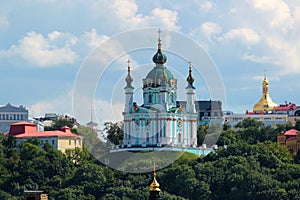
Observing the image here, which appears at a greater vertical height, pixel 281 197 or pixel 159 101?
pixel 159 101

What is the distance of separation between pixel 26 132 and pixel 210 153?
30.9 m

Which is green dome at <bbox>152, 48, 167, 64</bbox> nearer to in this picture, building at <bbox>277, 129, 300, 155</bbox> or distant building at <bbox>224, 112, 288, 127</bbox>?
building at <bbox>277, 129, 300, 155</bbox>

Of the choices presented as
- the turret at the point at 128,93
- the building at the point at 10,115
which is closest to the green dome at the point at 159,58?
the turret at the point at 128,93

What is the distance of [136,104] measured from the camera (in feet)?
454

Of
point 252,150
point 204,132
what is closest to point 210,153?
point 252,150

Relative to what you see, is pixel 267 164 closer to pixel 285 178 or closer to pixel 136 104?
pixel 285 178

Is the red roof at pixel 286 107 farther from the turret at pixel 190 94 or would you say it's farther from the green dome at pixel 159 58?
the green dome at pixel 159 58

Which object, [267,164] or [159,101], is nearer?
[267,164]

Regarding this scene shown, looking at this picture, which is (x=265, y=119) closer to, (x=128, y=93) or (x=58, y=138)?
(x=58, y=138)

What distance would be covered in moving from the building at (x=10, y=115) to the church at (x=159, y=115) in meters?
49.8

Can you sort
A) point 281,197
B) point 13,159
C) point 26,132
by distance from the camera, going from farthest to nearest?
1. point 26,132
2. point 13,159
3. point 281,197

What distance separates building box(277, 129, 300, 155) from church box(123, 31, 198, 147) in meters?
12.2

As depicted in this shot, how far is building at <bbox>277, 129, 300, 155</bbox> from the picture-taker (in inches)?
5753

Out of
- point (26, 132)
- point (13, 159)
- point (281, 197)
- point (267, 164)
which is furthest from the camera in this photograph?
point (26, 132)
